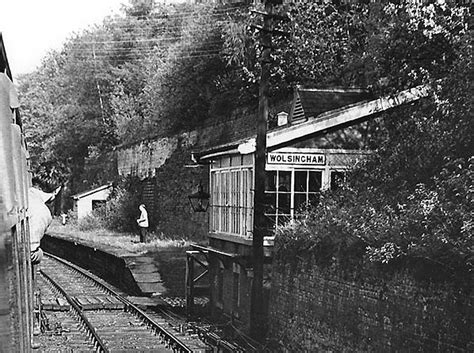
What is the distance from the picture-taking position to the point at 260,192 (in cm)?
1475

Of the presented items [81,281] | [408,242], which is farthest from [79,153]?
[408,242]

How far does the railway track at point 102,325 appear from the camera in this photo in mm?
15719

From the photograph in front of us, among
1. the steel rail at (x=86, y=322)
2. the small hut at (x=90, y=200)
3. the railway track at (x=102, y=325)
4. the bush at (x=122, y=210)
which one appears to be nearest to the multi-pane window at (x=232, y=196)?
the railway track at (x=102, y=325)

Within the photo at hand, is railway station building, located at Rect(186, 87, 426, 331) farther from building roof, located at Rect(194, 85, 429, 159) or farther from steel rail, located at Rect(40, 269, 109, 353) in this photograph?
steel rail, located at Rect(40, 269, 109, 353)

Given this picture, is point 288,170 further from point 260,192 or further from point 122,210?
point 122,210

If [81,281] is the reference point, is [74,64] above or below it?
above

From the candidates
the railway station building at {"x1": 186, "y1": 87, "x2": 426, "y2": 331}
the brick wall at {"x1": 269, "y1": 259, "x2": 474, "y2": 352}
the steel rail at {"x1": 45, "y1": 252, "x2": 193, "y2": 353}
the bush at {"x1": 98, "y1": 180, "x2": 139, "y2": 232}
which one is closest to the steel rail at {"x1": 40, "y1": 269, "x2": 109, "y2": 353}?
the steel rail at {"x1": 45, "y1": 252, "x2": 193, "y2": 353}

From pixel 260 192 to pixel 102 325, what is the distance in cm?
601

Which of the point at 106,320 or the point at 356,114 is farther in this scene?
the point at 106,320

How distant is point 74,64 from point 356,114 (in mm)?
45686

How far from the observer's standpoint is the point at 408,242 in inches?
401

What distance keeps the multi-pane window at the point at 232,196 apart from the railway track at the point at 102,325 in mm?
2630

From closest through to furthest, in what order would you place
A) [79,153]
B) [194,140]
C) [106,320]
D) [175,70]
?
1. [106,320]
2. [194,140]
3. [175,70]
4. [79,153]

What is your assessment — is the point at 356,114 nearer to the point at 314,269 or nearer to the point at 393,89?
the point at 393,89
